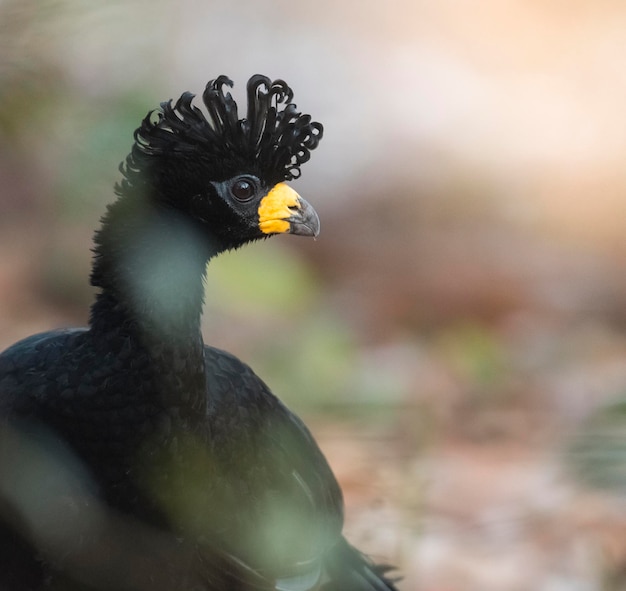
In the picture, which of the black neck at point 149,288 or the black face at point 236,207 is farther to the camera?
the black face at point 236,207

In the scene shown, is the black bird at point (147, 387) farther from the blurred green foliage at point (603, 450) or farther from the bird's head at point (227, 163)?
the blurred green foliage at point (603, 450)

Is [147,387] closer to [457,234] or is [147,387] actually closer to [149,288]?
[149,288]

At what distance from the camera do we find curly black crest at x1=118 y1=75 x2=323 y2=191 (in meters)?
3.37

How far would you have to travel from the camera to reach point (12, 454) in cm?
338

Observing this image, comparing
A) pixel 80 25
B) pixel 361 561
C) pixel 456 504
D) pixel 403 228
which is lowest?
pixel 80 25

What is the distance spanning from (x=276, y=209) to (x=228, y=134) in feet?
1.02

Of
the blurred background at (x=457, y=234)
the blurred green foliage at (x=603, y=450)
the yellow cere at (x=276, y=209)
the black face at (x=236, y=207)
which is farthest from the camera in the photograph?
the blurred background at (x=457, y=234)

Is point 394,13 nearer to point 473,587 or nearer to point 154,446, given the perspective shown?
point 473,587

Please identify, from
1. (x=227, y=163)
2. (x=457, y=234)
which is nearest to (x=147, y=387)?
(x=227, y=163)

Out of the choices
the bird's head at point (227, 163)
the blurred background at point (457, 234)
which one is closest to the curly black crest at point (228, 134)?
the bird's head at point (227, 163)

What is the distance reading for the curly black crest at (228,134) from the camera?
3.37 m

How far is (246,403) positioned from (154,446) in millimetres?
677

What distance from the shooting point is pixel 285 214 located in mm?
3631

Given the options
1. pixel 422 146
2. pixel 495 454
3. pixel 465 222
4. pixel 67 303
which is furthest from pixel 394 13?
pixel 495 454
